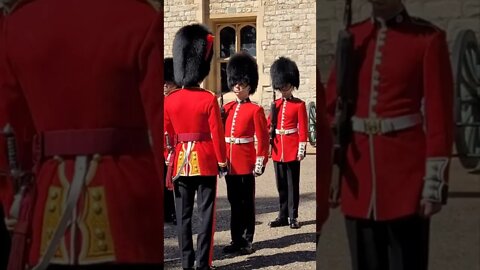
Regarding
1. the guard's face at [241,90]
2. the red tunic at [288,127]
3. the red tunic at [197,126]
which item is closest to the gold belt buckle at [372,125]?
the red tunic at [197,126]

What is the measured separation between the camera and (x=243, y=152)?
4387 millimetres

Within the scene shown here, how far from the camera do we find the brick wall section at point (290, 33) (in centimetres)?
1106

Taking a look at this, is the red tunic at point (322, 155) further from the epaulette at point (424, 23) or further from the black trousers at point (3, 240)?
the black trousers at point (3, 240)

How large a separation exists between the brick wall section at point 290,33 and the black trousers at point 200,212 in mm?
7412

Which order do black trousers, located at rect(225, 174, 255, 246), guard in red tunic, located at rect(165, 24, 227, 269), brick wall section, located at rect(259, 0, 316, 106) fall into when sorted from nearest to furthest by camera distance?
guard in red tunic, located at rect(165, 24, 227, 269), black trousers, located at rect(225, 174, 255, 246), brick wall section, located at rect(259, 0, 316, 106)

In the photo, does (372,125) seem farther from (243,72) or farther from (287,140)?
(287,140)

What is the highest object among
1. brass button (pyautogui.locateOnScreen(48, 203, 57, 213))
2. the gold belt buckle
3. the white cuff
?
the gold belt buckle

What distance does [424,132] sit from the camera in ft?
4.75

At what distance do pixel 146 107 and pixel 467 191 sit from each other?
0.80 meters

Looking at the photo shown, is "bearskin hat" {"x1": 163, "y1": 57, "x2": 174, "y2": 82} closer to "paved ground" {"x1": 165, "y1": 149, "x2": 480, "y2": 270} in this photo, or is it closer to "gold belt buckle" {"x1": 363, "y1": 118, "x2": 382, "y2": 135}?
"paved ground" {"x1": 165, "y1": 149, "x2": 480, "y2": 270}

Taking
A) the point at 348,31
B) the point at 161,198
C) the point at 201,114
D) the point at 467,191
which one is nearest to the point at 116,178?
the point at 161,198

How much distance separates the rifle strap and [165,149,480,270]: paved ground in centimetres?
64

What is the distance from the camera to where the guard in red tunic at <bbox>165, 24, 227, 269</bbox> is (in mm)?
3273

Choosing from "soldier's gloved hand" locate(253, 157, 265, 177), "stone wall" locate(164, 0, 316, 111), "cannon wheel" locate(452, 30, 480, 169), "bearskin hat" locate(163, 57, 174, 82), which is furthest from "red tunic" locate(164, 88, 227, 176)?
"stone wall" locate(164, 0, 316, 111)
